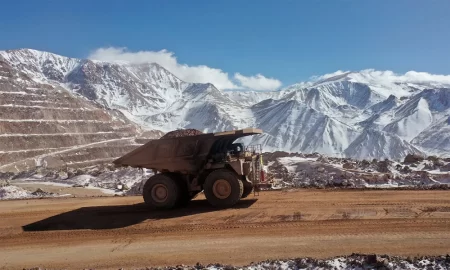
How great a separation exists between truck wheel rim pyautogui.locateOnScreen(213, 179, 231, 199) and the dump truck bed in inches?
28.5

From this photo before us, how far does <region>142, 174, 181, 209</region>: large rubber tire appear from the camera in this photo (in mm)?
11195

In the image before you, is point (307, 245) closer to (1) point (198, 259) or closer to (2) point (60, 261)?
(1) point (198, 259)

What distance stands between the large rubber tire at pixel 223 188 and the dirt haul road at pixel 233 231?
12.5 inches

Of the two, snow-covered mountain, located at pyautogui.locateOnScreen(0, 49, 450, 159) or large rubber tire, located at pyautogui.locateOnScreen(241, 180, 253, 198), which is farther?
snow-covered mountain, located at pyautogui.locateOnScreen(0, 49, 450, 159)

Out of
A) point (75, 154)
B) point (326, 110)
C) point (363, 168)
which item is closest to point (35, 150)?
point (75, 154)

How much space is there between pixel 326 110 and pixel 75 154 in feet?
362

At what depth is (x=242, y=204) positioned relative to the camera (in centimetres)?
1123

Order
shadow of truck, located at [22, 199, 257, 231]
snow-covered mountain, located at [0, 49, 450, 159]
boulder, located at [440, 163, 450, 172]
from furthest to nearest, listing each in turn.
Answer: snow-covered mountain, located at [0, 49, 450, 159], boulder, located at [440, 163, 450, 172], shadow of truck, located at [22, 199, 257, 231]

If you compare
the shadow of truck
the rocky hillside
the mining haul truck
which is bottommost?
the shadow of truck

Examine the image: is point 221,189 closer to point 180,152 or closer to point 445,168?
point 180,152

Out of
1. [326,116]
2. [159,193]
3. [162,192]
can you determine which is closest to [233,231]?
[162,192]

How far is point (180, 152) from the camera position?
11289 mm

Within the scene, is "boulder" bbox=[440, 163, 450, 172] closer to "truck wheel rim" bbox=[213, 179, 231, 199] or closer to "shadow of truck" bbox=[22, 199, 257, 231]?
"shadow of truck" bbox=[22, 199, 257, 231]

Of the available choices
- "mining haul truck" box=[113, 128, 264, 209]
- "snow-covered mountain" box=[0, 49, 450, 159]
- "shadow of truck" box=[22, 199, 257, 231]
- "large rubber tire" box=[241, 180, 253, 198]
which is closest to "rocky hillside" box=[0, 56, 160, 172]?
"snow-covered mountain" box=[0, 49, 450, 159]
